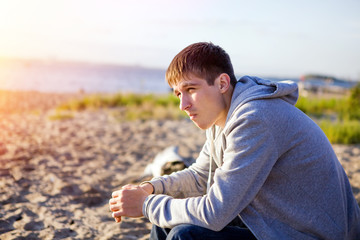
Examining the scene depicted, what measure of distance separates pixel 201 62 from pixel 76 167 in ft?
9.91

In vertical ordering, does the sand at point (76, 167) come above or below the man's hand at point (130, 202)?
below

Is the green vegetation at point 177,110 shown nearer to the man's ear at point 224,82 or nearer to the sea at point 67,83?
the sea at point 67,83

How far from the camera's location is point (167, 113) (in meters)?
7.84

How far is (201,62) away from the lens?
1660mm

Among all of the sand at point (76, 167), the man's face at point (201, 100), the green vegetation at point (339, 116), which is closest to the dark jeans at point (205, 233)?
the man's face at point (201, 100)

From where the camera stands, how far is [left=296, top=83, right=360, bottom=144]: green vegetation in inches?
217

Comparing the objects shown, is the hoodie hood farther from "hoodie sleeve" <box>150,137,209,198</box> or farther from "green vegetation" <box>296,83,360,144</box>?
→ "green vegetation" <box>296,83,360,144</box>

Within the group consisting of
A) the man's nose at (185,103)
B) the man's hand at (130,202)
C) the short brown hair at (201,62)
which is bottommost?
the man's hand at (130,202)

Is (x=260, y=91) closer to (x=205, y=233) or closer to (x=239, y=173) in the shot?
(x=239, y=173)

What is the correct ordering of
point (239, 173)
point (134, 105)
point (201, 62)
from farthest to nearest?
point (134, 105) < point (201, 62) < point (239, 173)

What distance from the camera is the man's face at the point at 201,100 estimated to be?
5.51 ft

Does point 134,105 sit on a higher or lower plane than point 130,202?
lower

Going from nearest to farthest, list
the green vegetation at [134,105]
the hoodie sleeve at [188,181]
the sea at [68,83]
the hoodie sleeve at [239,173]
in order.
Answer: the hoodie sleeve at [239,173] < the hoodie sleeve at [188,181] < the green vegetation at [134,105] < the sea at [68,83]

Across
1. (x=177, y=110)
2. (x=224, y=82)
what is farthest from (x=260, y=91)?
(x=177, y=110)
